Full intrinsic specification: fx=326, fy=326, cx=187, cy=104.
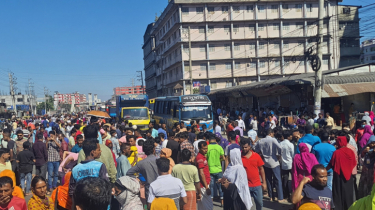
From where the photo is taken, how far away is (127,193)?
4520 mm

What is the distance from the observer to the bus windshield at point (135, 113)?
23984 millimetres

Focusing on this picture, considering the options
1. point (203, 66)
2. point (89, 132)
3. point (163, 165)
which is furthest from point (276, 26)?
point (163, 165)

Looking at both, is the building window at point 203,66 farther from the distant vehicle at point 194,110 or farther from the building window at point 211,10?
the distant vehicle at point 194,110

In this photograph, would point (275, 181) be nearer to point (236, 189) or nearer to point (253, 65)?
point (236, 189)

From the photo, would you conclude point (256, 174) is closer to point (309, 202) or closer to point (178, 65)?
point (309, 202)

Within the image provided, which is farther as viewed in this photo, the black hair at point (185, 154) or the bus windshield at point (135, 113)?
the bus windshield at point (135, 113)

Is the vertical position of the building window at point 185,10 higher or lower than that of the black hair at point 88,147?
higher

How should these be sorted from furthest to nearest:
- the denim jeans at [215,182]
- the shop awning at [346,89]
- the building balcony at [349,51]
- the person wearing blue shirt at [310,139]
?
the building balcony at [349,51] → the shop awning at [346,89] → the person wearing blue shirt at [310,139] → the denim jeans at [215,182]

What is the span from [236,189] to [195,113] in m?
15.4

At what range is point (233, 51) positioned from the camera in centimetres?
5259

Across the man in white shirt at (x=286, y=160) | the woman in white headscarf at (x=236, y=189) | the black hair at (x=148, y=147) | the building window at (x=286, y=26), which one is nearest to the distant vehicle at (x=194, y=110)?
the man in white shirt at (x=286, y=160)

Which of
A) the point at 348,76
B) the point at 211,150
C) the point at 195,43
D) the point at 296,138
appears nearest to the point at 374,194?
the point at 211,150

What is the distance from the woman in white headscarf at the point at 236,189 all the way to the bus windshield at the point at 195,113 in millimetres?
15167

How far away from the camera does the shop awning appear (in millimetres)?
19547
